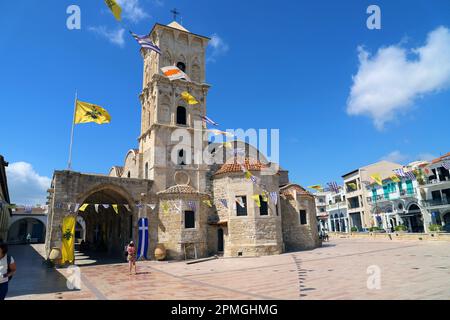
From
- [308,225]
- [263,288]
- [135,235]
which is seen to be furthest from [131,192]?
[308,225]

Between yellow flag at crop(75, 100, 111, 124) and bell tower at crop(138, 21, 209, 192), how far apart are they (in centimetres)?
519

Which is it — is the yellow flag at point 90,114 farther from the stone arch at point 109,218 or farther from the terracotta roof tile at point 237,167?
the terracotta roof tile at point 237,167

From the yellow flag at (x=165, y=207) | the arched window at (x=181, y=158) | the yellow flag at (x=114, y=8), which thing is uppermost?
the yellow flag at (x=114, y=8)

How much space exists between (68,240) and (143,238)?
5.05 m

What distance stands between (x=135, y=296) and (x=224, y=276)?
5.05 m

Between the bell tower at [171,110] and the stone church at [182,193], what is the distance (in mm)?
88

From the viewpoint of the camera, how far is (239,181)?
927 inches

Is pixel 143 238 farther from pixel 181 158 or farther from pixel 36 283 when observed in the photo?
pixel 36 283

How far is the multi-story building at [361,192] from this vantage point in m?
47.5

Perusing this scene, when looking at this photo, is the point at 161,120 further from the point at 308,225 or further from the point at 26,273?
the point at 308,225

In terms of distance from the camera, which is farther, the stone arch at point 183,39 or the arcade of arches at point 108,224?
the stone arch at point 183,39

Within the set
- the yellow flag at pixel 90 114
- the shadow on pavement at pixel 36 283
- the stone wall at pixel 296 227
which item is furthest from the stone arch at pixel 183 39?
the shadow on pavement at pixel 36 283

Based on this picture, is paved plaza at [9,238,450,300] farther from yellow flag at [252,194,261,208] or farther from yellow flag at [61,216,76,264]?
yellow flag at [252,194,261,208]

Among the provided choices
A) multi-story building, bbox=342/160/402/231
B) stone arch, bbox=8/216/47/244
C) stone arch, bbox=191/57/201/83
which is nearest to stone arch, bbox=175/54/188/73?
stone arch, bbox=191/57/201/83
